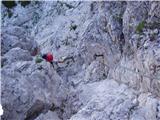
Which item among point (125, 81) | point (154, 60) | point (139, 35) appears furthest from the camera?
point (125, 81)

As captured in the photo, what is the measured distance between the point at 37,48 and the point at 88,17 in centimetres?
441

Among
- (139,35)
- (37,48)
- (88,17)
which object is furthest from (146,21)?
(37,48)

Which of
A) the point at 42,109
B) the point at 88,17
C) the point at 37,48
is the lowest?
the point at 42,109

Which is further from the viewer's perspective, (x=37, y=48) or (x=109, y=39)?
(x=37, y=48)

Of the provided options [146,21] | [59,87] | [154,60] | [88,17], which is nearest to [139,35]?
[146,21]

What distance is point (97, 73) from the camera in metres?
22.5

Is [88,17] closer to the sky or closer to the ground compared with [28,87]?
closer to the sky

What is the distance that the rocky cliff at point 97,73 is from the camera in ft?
53.7

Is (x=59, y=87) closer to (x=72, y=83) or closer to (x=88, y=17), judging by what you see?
(x=72, y=83)

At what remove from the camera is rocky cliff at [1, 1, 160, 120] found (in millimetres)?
16375

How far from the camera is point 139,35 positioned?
18141 millimetres

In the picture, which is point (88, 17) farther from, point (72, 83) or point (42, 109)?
point (42, 109)

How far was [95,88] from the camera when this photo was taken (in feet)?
69.2

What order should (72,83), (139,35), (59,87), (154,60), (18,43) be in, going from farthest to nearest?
(18,43) < (72,83) < (59,87) < (139,35) < (154,60)
